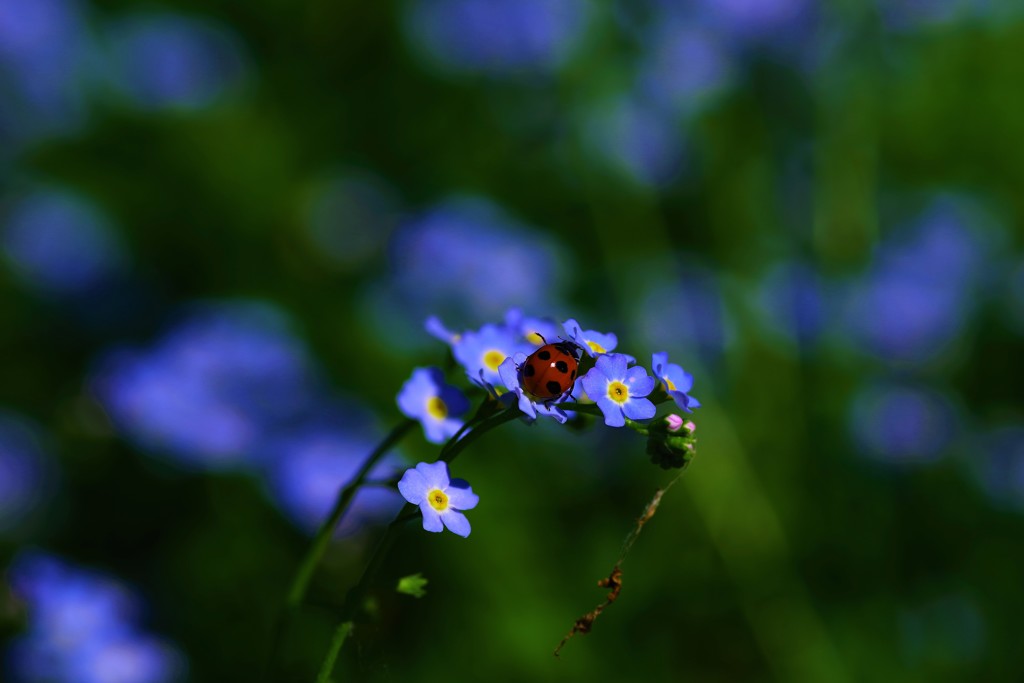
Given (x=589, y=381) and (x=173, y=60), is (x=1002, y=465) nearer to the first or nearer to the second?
(x=589, y=381)

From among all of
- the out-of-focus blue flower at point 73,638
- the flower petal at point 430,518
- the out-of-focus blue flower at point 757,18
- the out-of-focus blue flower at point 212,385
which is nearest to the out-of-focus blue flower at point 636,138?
the out-of-focus blue flower at point 757,18

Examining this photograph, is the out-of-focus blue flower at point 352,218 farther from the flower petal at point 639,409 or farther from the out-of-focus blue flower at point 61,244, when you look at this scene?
the flower petal at point 639,409

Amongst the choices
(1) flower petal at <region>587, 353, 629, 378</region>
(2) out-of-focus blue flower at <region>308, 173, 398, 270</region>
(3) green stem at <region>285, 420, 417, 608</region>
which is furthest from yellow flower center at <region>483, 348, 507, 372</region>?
(2) out-of-focus blue flower at <region>308, 173, 398, 270</region>

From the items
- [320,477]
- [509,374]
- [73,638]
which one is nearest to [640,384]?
[509,374]

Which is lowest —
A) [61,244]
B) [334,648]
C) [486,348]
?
[334,648]

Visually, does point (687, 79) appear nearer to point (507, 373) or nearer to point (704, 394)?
point (704, 394)
